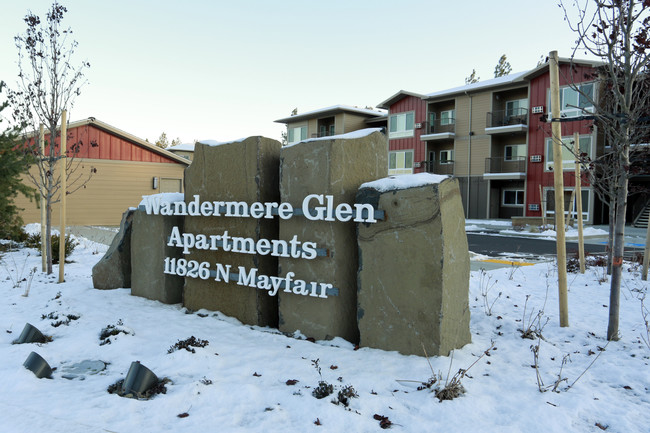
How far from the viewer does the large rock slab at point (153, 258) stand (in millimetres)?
6414

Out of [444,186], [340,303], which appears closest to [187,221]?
[340,303]

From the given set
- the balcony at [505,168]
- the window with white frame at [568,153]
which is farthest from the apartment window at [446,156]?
the window with white frame at [568,153]

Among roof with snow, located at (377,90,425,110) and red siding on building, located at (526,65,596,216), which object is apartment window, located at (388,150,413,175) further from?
red siding on building, located at (526,65,596,216)

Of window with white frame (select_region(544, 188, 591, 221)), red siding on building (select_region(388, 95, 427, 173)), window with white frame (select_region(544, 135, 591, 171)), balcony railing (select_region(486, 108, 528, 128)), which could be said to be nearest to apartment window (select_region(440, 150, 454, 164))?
red siding on building (select_region(388, 95, 427, 173))

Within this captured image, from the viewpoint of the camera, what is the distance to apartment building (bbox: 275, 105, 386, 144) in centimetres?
3694

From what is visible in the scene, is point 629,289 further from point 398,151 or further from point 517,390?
point 398,151

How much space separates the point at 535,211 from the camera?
Result: 1066 inches

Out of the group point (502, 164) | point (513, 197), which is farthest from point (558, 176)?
point (513, 197)

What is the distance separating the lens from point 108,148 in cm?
2097

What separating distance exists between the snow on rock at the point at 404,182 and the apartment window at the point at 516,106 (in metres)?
26.8

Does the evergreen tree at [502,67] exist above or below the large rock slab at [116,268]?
above

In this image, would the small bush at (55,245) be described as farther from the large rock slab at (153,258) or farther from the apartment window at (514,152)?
the apartment window at (514,152)

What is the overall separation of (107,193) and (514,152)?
24.3m

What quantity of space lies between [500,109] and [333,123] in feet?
47.6
